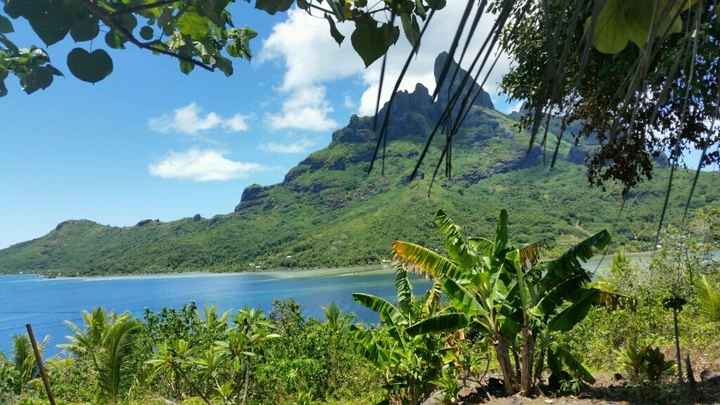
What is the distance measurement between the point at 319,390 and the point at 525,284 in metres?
4.21

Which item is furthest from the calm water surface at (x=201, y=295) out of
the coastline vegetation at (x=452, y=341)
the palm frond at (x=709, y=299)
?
the palm frond at (x=709, y=299)

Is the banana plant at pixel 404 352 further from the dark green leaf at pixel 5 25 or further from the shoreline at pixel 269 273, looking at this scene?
the shoreline at pixel 269 273

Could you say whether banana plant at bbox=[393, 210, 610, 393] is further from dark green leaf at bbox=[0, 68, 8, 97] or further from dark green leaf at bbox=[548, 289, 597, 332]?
dark green leaf at bbox=[0, 68, 8, 97]

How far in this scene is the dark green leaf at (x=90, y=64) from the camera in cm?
86

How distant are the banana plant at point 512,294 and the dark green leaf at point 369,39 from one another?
5.51m

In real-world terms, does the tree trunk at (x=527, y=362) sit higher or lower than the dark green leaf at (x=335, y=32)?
lower

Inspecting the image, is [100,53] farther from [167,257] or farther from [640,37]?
[167,257]

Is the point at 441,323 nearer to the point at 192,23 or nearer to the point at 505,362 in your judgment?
the point at 505,362

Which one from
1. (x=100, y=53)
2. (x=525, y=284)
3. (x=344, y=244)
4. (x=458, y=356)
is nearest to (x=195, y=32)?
(x=100, y=53)

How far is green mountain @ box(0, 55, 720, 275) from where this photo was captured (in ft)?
208

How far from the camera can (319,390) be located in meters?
8.62

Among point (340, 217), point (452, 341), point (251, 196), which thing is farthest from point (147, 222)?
point (452, 341)

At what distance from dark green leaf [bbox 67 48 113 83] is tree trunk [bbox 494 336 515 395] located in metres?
6.11

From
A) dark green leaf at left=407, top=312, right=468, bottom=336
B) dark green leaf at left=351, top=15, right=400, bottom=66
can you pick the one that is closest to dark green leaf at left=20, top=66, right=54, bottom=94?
dark green leaf at left=351, top=15, right=400, bottom=66
